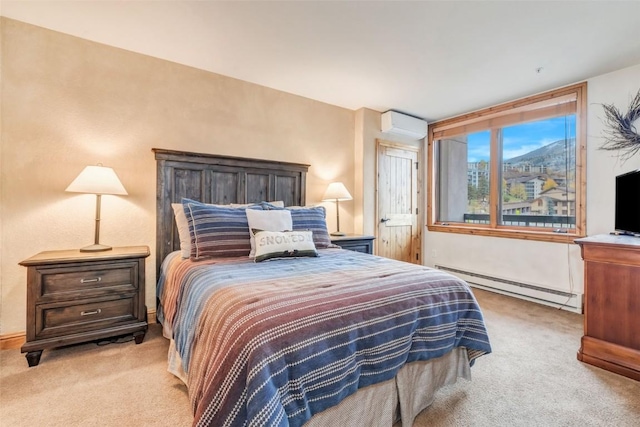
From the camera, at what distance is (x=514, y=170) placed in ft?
12.3

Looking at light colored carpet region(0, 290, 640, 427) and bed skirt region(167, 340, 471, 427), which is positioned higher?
bed skirt region(167, 340, 471, 427)

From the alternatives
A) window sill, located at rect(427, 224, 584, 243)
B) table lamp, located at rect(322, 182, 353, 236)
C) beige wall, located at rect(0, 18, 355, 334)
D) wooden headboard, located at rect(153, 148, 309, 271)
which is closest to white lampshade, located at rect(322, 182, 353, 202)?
table lamp, located at rect(322, 182, 353, 236)

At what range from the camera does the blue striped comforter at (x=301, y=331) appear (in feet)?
3.10

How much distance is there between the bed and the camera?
3.15 ft

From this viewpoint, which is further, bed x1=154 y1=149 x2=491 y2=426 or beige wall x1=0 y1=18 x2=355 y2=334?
beige wall x1=0 y1=18 x2=355 y2=334

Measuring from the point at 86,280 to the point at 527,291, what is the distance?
440 centimetres

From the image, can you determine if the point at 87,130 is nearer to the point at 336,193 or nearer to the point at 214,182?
the point at 214,182

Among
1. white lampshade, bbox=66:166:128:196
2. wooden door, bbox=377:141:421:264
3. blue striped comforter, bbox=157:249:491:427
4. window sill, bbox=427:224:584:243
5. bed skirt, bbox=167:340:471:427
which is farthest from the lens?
wooden door, bbox=377:141:421:264

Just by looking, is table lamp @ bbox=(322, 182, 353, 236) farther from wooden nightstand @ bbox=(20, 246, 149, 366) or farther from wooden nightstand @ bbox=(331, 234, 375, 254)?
wooden nightstand @ bbox=(20, 246, 149, 366)

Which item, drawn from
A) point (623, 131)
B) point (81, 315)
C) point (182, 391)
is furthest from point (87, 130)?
point (623, 131)

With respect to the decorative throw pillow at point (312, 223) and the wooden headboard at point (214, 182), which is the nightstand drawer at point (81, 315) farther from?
the decorative throw pillow at point (312, 223)

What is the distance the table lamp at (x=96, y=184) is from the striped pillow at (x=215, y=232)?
1.81 ft

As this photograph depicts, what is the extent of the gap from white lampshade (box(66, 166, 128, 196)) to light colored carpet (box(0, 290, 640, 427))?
1.20 m

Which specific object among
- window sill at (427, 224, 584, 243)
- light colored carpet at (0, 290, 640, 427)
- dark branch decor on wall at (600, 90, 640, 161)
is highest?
dark branch decor on wall at (600, 90, 640, 161)
